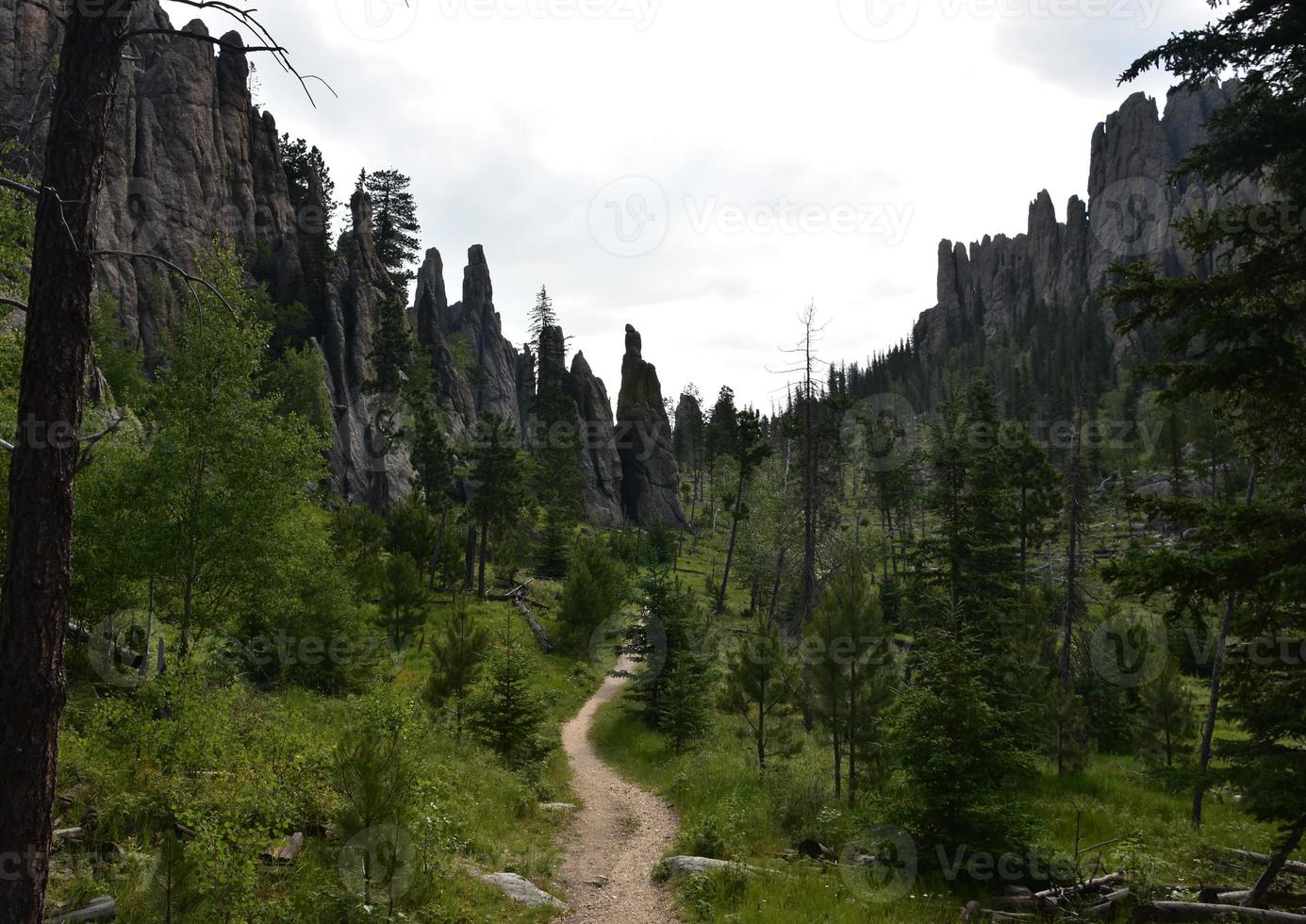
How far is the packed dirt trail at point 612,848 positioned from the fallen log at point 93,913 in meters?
6.01

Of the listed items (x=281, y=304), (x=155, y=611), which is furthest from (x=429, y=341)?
(x=155, y=611)

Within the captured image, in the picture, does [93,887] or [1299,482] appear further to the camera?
[1299,482]

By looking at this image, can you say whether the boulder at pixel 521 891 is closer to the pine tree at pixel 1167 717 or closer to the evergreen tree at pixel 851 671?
the evergreen tree at pixel 851 671

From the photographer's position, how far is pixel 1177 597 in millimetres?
7727

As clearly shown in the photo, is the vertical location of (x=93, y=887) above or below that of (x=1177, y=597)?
below

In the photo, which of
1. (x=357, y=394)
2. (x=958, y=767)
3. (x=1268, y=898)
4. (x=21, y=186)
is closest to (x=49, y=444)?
(x=21, y=186)

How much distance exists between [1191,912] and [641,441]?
71.1 m

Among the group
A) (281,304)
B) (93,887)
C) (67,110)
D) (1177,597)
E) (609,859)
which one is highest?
(281,304)

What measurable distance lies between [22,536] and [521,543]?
44608 mm

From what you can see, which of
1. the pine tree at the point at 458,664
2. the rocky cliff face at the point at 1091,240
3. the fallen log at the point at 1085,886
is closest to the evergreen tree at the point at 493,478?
the pine tree at the point at 458,664

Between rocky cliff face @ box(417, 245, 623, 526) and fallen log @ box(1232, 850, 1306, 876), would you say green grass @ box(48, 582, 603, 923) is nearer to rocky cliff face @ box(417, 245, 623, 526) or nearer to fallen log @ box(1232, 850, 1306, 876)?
fallen log @ box(1232, 850, 1306, 876)

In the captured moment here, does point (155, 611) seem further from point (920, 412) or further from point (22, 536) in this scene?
point (920, 412)

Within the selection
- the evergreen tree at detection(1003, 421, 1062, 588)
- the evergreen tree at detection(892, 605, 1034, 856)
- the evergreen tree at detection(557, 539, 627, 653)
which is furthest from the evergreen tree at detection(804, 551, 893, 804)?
the evergreen tree at detection(557, 539, 627, 653)

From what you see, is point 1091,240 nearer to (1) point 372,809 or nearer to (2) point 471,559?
(2) point 471,559
